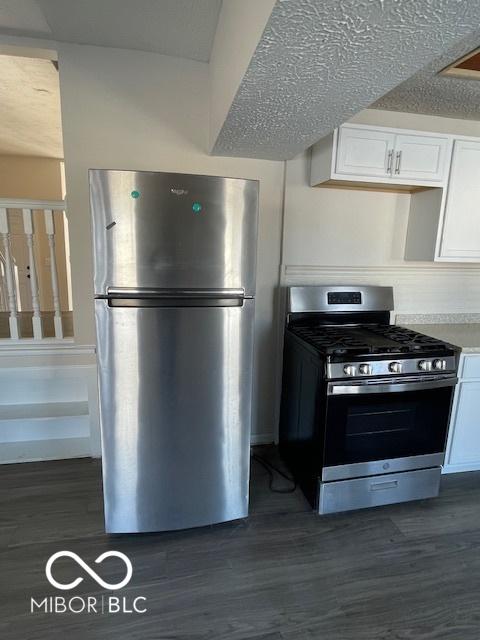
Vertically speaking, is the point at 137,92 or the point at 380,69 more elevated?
the point at 137,92

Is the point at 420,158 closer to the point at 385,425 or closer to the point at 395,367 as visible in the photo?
the point at 395,367

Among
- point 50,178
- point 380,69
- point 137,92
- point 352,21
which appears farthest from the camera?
point 50,178

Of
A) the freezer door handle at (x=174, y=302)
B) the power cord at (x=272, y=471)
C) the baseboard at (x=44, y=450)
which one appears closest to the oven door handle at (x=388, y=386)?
the freezer door handle at (x=174, y=302)

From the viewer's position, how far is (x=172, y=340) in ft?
5.37

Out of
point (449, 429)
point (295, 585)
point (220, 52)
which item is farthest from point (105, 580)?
point (220, 52)

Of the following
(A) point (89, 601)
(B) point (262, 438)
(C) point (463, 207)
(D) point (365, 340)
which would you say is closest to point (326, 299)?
(D) point (365, 340)

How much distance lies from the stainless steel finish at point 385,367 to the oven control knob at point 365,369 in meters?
0.01

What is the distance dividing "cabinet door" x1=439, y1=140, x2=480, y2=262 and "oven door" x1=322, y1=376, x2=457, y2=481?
36.6 inches

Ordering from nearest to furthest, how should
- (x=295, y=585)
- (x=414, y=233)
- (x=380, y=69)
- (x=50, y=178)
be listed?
1. (x=380, y=69)
2. (x=295, y=585)
3. (x=414, y=233)
4. (x=50, y=178)

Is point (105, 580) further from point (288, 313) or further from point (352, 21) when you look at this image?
point (352, 21)

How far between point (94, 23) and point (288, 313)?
1.91 metres

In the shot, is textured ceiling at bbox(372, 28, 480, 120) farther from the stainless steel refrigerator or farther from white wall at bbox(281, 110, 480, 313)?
the stainless steel refrigerator

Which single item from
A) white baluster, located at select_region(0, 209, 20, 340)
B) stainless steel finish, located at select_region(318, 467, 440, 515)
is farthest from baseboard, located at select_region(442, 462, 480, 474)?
white baluster, located at select_region(0, 209, 20, 340)

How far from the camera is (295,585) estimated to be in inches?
64.1
